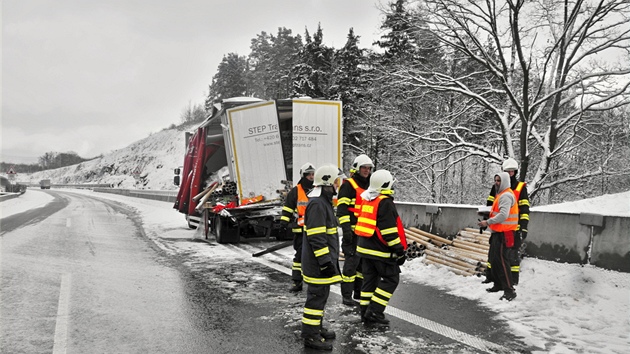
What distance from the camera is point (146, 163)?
7756 cm

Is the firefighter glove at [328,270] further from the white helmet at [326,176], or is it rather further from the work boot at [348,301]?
the work boot at [348,301]

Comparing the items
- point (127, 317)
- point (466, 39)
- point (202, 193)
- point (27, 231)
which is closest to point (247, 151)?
point (202, 193)

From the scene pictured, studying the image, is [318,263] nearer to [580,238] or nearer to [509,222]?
[509,222]

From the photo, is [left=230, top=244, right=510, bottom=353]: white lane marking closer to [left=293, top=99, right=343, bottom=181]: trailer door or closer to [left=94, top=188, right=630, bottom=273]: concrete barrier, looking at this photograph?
[left=94, top=188, right=630, bottom=273]: concrete barrier

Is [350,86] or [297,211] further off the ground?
[350,86]

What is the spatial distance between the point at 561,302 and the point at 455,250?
2.42m

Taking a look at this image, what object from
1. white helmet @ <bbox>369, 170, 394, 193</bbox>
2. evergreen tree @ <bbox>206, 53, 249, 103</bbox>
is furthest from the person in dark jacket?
evergreen tree @ <bbox>206, 53, 249, 103</bbox>

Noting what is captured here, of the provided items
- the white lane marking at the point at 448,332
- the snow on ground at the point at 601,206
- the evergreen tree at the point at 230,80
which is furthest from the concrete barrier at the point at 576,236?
the evergreen tree at the point at 230,80

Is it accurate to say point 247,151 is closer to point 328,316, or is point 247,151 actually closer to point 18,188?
point 328,316

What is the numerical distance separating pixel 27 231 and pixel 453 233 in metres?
11.9

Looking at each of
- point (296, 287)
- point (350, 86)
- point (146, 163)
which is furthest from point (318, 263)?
point (146, 163)

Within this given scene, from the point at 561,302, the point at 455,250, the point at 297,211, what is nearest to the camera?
the point at 561,302

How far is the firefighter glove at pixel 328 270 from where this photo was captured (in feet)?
14.3

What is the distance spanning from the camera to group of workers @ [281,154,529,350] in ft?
14.5
